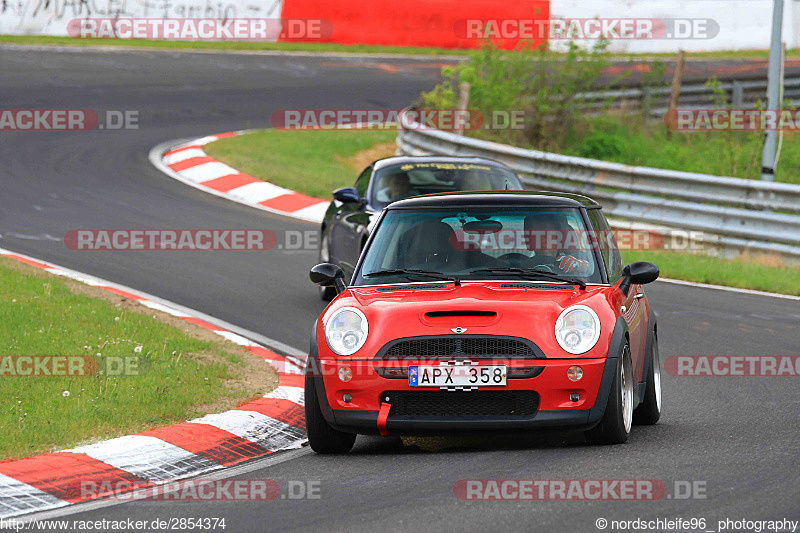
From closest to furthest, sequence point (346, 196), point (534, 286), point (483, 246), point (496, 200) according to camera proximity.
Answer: point (534, 286) < point (483, 246) < point (496, 200) < point (346, 196)

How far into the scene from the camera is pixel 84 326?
9.95m

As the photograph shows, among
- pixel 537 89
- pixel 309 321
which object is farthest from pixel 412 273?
pixel 537 89

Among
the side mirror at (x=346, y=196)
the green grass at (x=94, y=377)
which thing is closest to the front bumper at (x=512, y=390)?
the green grass at (x=94, y=377)

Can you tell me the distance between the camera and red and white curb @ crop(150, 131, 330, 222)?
19.0 meters

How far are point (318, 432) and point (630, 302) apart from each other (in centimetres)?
208

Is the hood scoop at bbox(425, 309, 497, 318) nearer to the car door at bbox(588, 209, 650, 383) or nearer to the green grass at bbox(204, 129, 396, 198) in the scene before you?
the car door at bbox(588, 209, 650, 383)

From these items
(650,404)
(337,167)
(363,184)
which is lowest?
(650,404)

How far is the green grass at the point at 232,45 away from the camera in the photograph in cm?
3353

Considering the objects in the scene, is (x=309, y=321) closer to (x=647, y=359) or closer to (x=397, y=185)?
(x=397, y=185)

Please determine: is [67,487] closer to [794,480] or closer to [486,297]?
[486,297]

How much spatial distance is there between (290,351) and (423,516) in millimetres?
5204

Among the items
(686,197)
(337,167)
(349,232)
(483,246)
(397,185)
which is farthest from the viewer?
(337,167)

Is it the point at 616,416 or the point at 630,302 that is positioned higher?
the point at 630,302

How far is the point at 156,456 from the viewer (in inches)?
266
